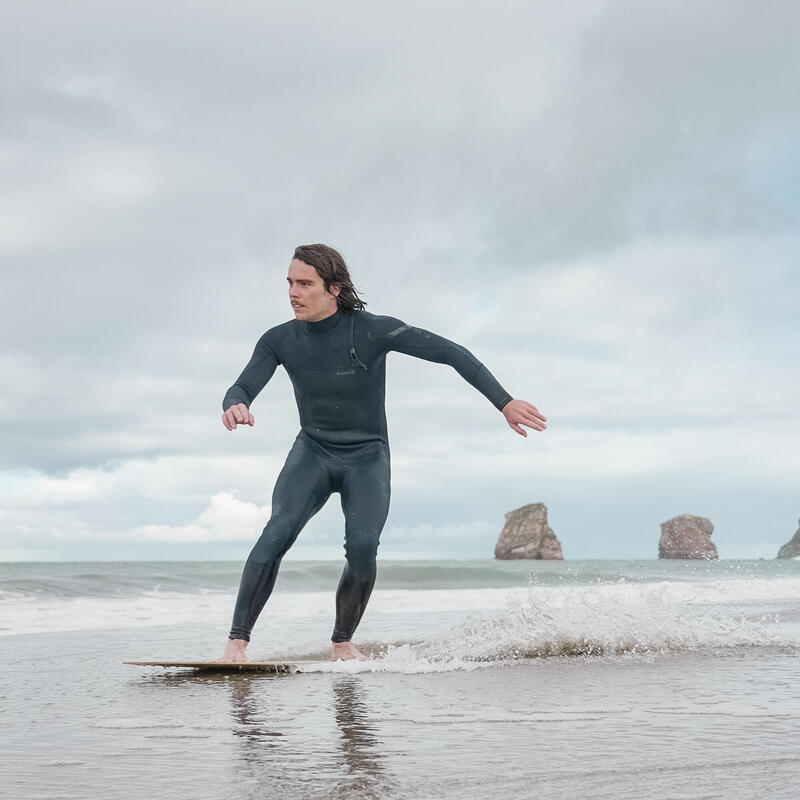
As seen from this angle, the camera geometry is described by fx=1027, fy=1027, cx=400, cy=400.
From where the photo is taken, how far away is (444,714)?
346 centimetres

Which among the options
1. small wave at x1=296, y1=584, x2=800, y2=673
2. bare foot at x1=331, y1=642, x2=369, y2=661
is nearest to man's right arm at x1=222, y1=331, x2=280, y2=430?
bare foot at x1=331, y1=642, x2=369, y2=661

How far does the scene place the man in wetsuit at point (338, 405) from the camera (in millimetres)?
5469

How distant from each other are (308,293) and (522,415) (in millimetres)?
1328

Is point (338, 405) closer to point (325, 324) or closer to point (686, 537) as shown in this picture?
point (325, 324)

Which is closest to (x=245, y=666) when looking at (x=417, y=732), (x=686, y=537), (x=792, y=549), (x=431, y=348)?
(x=431, y=348)

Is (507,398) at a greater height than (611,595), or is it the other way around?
(507,398)

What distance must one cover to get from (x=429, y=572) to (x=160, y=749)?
23039mm

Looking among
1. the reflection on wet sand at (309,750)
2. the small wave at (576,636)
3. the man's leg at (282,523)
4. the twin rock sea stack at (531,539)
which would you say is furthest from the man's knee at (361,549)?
the twin rock sea stack at (531,539)

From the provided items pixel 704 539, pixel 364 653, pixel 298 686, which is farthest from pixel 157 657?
pixel 704 539

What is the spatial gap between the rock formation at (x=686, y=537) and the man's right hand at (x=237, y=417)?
305 ft

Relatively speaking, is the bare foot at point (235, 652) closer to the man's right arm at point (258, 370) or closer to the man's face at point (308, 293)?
the man's right arm at point (258, 370)

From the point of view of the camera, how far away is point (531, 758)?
2652mm

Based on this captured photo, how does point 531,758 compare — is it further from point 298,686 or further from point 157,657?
point 157,657

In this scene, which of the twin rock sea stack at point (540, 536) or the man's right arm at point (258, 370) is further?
the twin rock sea stack at point (540, 536)
